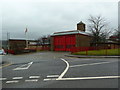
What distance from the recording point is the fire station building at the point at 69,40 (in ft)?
146

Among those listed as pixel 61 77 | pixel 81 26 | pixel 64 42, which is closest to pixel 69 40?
pixel 64 42

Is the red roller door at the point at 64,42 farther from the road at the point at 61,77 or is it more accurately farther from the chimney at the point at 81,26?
the road at the point at 61,77

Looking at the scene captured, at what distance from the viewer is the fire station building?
44625mm

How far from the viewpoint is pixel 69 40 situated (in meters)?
45.8

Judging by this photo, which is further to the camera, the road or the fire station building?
the fire station building

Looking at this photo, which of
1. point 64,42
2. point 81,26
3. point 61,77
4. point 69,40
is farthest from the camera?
point 81,26

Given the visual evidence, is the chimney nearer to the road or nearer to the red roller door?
the red roller door

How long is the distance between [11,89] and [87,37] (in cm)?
4581

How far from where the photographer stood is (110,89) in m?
5.40

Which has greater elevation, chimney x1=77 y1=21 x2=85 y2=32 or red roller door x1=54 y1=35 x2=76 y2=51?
chimney x1=77 y1=21 x2=85 y2=32

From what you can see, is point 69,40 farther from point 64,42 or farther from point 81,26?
point 81,26

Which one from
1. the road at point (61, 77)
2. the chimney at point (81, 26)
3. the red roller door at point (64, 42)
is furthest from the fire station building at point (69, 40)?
the road at point (61, 77)

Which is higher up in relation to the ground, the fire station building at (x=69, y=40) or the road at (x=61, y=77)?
the fire station building at (x=69, y=40)

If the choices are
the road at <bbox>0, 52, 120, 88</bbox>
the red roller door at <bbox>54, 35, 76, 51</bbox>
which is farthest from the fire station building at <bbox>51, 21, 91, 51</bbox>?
the road at <bbox>0, 52, 120, 88</bbox>
